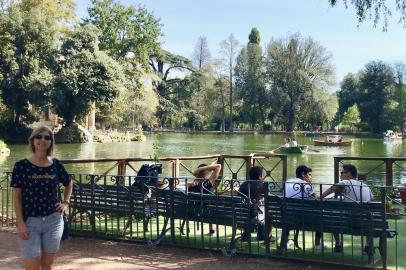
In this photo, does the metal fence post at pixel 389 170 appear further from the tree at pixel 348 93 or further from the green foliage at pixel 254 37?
the green foliage at pixel 254 37

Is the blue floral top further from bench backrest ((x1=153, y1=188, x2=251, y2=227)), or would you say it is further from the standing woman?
bench backrest ((x1=153, y1=188, x2=251, y2=227))

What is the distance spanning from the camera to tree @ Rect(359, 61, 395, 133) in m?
70.6

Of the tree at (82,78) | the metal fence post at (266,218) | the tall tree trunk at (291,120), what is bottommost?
the metal fence post at (266,218)

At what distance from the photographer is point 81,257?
6.36 meters

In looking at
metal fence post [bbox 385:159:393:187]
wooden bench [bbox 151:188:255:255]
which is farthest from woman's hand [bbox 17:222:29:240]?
metal fence post [bbox 385:159:393:187]

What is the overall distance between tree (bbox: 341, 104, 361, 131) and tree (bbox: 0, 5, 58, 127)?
144 feet

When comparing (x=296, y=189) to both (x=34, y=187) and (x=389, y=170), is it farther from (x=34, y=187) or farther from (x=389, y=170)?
(x=389, y=170)

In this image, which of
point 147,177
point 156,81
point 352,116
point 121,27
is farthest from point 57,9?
point 147,177

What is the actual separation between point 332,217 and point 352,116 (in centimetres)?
6849

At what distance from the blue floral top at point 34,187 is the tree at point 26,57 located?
1565 inches

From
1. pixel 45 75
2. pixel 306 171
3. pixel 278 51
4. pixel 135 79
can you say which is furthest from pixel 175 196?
pixel 278 51

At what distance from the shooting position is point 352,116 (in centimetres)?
7094

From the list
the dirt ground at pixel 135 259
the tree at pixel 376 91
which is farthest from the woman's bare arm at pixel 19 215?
the tree at pixel 376 91

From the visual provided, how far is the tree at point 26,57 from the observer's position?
1657 inches
